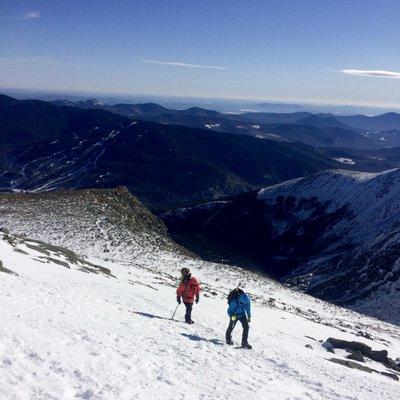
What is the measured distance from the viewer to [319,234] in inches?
3696

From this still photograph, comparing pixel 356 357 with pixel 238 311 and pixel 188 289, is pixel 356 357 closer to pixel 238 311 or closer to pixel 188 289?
pixel 238 311

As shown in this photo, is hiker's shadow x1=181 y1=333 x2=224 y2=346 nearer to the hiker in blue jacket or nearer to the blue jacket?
the hiker in blue jacket

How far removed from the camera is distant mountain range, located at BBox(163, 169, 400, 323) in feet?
215

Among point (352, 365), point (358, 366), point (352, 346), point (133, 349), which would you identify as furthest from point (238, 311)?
point (352, 346)

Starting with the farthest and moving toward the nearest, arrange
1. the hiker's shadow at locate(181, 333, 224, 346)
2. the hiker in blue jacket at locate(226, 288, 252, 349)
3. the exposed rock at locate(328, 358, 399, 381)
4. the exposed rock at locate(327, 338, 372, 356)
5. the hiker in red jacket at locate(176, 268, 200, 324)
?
1. the exposed rock at locate(327, 338, 372, 356)
2. the hiker in red jacket at locate(176, 268, 200, 324)
3. the exposed rock at locate(328, 358, 399, 381)
4. the hiker in blue jacket at locate(226, 288, 252, 349)
5. the hiker's shadow at locate(181, 333, 224, 346)

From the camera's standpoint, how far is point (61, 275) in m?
24.3

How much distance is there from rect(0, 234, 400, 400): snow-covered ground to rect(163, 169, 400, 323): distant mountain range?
38.6 metres

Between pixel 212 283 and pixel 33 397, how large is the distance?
34.3m

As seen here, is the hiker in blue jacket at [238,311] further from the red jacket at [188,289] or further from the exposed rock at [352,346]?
the exposed rock at [352,346]

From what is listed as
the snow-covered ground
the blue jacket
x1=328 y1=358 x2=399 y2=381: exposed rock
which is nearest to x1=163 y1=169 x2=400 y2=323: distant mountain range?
x1=328 y1=358 x2=399 y2=381: exposed rock

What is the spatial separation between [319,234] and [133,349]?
8518 centimetres

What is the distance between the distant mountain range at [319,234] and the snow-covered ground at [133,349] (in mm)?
38562

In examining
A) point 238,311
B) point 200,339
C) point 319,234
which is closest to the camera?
point 200,339

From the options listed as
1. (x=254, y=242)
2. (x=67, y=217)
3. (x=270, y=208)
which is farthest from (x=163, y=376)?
(x=270, y=208)
